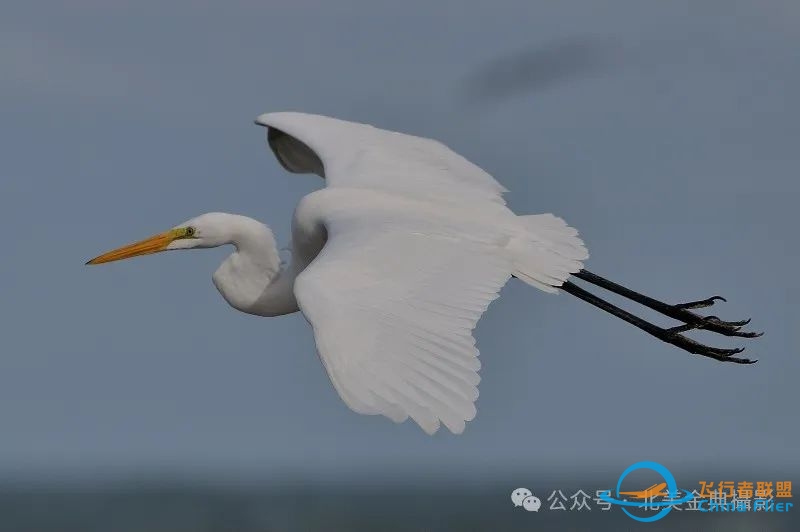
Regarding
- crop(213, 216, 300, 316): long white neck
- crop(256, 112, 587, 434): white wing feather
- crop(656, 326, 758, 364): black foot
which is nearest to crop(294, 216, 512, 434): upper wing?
crop(256, 112, 587, 434): white wing feather

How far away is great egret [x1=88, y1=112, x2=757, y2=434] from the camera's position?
698cm

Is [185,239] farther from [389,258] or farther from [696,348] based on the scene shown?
[696,348]

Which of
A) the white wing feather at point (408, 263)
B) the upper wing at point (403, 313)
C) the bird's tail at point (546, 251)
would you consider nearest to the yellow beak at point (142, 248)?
the white wing feather at point (408, 263)

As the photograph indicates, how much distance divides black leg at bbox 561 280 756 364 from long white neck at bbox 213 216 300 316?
1739 mm

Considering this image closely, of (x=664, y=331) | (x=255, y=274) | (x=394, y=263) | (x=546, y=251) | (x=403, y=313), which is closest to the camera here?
(x=403, y=313)

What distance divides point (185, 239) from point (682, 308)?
10.6ft

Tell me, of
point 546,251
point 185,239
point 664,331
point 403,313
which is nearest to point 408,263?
point 403,313

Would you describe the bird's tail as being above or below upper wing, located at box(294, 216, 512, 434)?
above

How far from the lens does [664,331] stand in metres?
10.5

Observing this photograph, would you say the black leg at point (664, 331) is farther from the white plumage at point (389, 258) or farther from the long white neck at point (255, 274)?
the long white neck at point (255, 274)

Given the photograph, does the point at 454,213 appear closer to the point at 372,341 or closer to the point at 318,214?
the point at 318,214

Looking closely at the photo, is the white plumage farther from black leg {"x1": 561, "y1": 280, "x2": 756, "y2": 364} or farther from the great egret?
black leg {"x1": 561, "y1": 280, "x2": 756, "y2": 364}

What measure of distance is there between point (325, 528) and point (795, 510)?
41.6 meters

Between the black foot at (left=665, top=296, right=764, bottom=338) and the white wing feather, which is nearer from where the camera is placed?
the white wing feather
